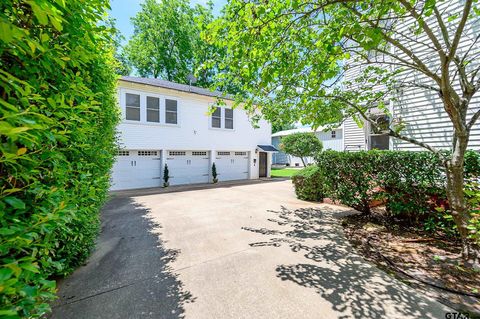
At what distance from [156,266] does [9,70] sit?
337 cm

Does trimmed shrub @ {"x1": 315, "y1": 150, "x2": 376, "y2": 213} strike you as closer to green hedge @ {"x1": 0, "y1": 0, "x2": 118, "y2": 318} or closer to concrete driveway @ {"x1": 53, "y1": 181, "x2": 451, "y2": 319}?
concrete driveway @ {"x1": 53, "y1": 181, "x2": 451, "y2": 319}

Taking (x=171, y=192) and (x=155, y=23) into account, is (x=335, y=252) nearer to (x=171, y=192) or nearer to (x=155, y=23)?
(x=171, y=192)

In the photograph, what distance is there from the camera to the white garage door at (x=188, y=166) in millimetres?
13531

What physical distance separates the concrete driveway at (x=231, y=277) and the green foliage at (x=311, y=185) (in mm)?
2835

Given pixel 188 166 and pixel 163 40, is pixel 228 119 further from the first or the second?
pixel 163 40

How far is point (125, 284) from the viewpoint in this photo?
3.20 metres

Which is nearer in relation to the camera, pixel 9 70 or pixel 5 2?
pixel 5 2

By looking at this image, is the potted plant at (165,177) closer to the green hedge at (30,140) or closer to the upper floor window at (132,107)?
the upper floor window at (132,107)

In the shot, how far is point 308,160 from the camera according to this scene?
26.2m

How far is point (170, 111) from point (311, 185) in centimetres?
934

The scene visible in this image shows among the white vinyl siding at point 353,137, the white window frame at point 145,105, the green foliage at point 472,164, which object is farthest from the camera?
the white window frame at point 145,105

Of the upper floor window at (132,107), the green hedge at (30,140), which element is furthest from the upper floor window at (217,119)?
the green hedge at (30,140)

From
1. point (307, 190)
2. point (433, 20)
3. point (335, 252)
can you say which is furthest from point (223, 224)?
point (433, 20)

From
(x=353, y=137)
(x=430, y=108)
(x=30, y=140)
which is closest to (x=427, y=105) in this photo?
(x=430, y=108)
